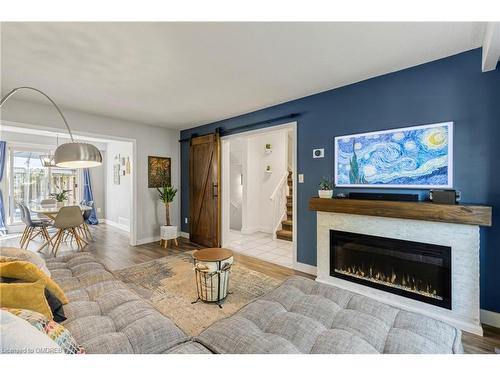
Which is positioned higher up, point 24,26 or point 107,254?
point 24,26

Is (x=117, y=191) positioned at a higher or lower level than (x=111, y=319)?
higher

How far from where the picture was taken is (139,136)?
471 centimetres

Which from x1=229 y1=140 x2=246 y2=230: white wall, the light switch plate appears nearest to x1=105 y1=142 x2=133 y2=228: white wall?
x1=229 y1=140 x2=246 y2=230: white wall

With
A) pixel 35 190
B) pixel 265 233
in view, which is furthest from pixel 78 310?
pixel 35 190

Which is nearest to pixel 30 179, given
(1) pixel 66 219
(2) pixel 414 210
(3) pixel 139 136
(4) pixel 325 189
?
(1) pixel 66 219

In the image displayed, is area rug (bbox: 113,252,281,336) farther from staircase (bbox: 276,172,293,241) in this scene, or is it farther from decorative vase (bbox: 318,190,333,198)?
staircase (bbox: 276,172,293,241)

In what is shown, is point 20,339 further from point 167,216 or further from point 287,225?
point 287,225

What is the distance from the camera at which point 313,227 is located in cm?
323

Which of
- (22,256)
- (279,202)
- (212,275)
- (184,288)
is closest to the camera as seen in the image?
(22,256)

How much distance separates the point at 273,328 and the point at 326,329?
0.29 m

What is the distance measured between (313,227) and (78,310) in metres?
2.68

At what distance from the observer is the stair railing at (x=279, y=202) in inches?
212

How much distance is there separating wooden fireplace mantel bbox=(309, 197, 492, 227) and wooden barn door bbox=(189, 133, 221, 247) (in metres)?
2.26
